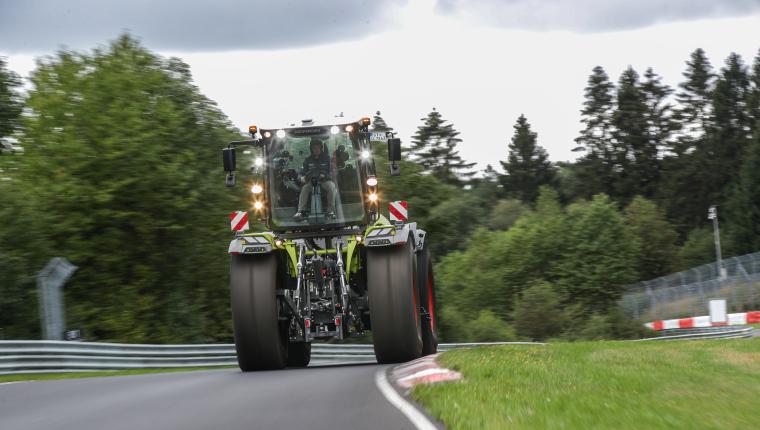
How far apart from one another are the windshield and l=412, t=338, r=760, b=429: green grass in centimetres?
343

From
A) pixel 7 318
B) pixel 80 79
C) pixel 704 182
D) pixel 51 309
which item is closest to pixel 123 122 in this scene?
pixel 80 79

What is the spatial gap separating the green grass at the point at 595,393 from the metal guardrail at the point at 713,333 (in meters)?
18.9

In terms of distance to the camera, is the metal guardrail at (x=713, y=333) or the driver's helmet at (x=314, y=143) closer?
the driver's helmet at (x=314, y=143)

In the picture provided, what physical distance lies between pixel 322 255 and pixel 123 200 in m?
14.5

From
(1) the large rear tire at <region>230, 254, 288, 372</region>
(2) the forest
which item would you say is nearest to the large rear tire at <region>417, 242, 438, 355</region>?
(1) the large rear tire at <region>230, 254, 288, 372</region>

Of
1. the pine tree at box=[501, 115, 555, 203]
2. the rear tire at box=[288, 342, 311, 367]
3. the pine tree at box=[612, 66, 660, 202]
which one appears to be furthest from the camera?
the pine tree at box=[501, 115, 555, 203]

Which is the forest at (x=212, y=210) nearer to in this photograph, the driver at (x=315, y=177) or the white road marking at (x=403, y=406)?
the driver at (x=315, y=177)

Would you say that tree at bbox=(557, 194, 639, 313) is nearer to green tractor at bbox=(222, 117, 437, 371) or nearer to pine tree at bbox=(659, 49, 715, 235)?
pine tree at bbox=(659, 49, 715, 235)

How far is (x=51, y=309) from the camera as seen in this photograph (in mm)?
20656

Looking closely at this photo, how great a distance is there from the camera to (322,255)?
613 inches

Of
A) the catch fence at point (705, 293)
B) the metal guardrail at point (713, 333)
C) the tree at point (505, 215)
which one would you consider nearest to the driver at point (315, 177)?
the metal guardrail at point (713, 333)

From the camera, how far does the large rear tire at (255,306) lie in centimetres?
1449

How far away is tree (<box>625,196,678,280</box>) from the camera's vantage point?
9212cm

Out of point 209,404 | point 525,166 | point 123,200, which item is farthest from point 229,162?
point 525,166
